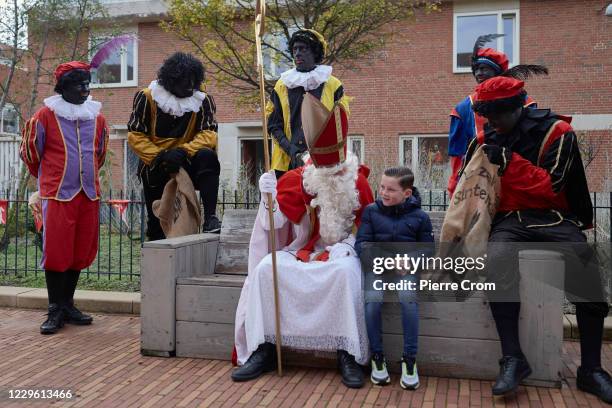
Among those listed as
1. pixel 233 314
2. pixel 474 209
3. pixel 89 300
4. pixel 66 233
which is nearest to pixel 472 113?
pixel 474 209

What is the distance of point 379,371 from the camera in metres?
3.46

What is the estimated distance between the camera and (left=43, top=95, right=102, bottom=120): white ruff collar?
479cm

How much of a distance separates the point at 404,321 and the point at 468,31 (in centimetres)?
1195

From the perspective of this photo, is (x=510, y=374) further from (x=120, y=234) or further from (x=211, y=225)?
(x=120, y=234)

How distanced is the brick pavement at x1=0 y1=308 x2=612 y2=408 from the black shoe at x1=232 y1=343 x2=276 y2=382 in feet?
0.19

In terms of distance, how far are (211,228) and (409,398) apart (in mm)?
2402

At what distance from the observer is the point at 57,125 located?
15.7ft

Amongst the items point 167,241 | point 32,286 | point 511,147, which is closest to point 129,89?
point 32,286

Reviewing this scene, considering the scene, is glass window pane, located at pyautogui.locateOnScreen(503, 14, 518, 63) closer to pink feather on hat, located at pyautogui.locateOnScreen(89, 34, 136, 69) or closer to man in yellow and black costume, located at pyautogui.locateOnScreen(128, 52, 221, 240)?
pink feather on hat, located at pyautogui.locateOnScreen(89, 34, 136, 69)

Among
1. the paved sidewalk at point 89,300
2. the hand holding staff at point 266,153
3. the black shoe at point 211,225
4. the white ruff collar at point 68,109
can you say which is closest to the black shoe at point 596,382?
the hand holding staff at point 266,153

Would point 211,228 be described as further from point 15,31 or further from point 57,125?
point 15,31

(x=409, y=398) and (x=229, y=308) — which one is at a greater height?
(x=229, y=308)

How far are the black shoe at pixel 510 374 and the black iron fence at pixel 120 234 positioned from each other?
247cm

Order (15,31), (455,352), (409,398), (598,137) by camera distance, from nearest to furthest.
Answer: (409,398)
(455,352)
(15,31)
(598,137)
